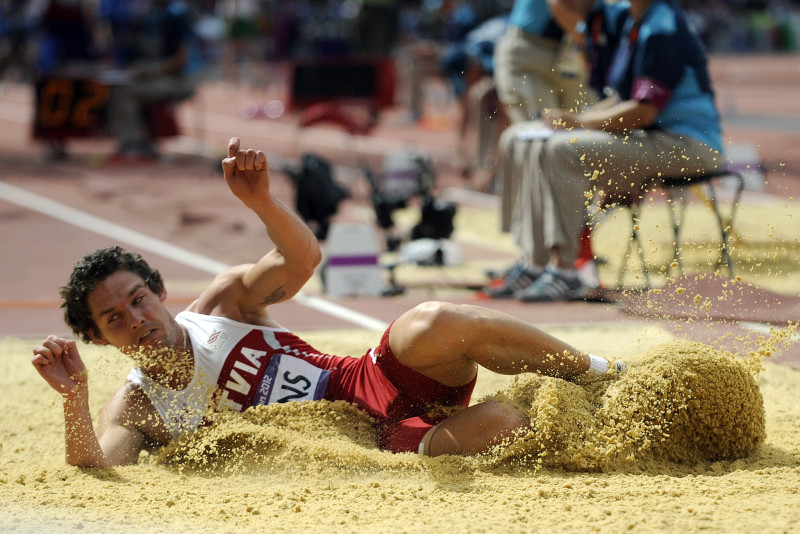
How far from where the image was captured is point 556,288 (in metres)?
5.12

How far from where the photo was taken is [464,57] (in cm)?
920

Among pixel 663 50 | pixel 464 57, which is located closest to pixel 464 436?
pixel 663 50

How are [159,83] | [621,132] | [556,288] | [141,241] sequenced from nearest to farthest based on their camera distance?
1. [621,132]
2. [556,288]
3. [141,241]
4. [159,83]

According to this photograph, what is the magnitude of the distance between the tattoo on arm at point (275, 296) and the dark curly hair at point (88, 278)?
36 centimetres

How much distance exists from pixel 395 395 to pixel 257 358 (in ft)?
1.50

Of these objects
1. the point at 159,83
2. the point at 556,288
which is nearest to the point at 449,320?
the point at 556,288

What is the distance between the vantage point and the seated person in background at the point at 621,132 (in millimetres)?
3873

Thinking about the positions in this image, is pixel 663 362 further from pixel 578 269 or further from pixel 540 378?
pixel 578 269

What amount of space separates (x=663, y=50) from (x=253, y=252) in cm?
334

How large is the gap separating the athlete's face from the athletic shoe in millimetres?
2702

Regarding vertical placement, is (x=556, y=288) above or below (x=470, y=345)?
below

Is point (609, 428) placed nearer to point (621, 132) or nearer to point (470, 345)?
point (470, 345)

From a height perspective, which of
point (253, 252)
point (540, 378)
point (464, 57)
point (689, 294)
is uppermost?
point (464, 57)

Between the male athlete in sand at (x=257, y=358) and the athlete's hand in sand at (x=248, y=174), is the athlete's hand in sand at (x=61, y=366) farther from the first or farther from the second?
the athlete's hand in sand at (x=248, y=174)
